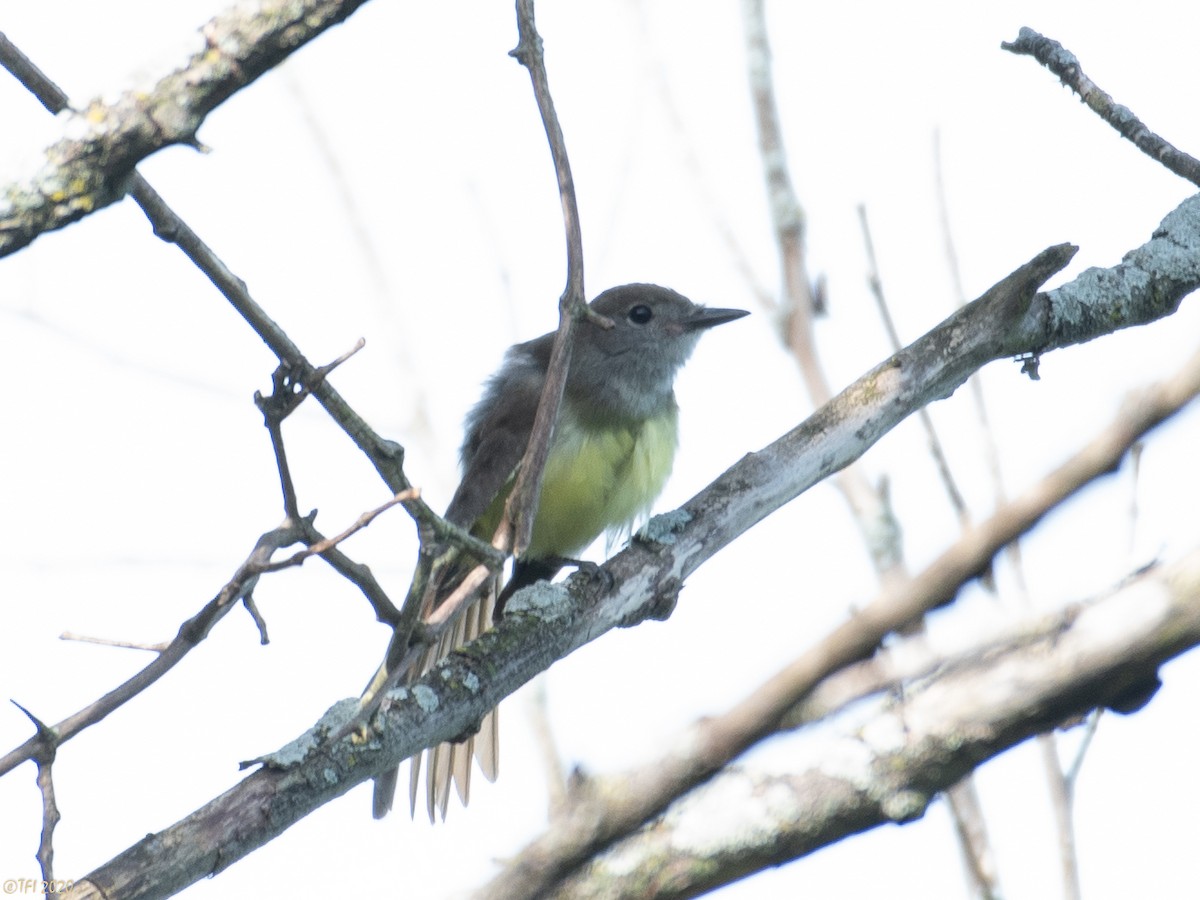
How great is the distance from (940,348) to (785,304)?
255cm

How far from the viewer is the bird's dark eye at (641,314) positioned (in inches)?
285

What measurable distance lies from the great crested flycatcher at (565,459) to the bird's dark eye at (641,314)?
260 millimetres

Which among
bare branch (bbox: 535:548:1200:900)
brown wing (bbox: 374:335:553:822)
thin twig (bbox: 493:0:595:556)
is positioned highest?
brown wing (bbox: 374:335:553:822)

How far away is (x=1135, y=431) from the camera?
8.91ft

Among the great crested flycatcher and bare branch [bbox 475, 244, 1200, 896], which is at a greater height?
the great crested flycatcher

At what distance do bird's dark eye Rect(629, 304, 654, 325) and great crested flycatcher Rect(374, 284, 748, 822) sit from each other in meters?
0.26

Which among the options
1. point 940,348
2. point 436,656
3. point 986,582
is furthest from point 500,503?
point 986,582

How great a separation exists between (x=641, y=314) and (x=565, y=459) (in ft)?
5.20

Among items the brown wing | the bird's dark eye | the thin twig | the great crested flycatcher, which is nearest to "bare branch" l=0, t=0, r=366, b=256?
the thin twig

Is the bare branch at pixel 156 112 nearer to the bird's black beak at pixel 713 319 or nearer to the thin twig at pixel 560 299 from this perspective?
the thin twig at pixel 560 299

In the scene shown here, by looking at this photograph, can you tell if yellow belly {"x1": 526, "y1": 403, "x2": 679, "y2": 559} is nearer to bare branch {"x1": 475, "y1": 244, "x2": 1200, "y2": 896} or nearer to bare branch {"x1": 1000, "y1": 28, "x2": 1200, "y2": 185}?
bare branch {"x1": 1000, "y1": 28, "x2": 1200, "y2": 185}

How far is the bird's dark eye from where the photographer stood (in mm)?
7238

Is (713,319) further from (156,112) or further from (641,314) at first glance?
(156,112)

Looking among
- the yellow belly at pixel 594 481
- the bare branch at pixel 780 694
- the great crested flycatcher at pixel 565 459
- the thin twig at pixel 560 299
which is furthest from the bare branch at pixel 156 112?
the yellow belly at pixel 594 481
